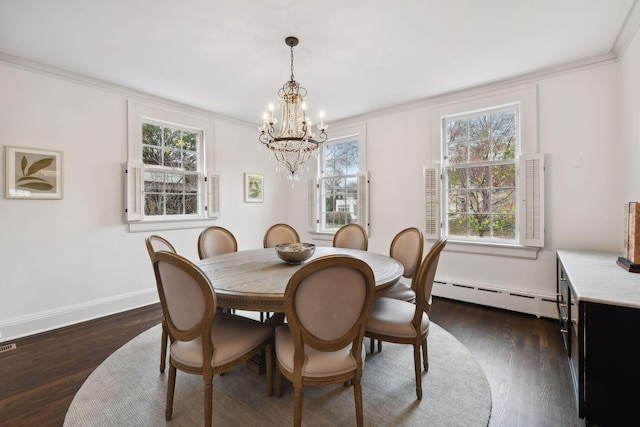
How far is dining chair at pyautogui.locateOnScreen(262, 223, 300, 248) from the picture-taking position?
11.4 feet

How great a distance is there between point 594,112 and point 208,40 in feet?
12.1

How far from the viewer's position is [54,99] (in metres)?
2.91

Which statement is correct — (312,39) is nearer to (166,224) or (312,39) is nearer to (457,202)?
(457,202)

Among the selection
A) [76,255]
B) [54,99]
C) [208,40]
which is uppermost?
[208,40]

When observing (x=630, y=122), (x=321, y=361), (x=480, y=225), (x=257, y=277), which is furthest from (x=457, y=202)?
(x=321, y=361)

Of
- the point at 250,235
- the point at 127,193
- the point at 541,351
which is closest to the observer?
the point at 541,351

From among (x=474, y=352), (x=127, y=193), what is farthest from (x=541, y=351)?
(x=127, y=193)

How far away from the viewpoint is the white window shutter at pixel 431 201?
369cm

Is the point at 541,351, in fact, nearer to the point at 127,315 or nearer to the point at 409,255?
the point at 409,255

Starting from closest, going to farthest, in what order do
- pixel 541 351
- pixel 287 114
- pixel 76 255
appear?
pixel 541 351 < pixel 287 114 < pixel 76 255

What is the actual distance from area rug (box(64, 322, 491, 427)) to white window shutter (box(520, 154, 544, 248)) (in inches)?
63.5

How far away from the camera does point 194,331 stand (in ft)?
4.87

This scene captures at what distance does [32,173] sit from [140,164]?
955 millimetres

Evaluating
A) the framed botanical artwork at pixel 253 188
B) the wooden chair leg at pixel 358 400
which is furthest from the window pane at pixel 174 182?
the wooden chair leg at pixel 358 400
